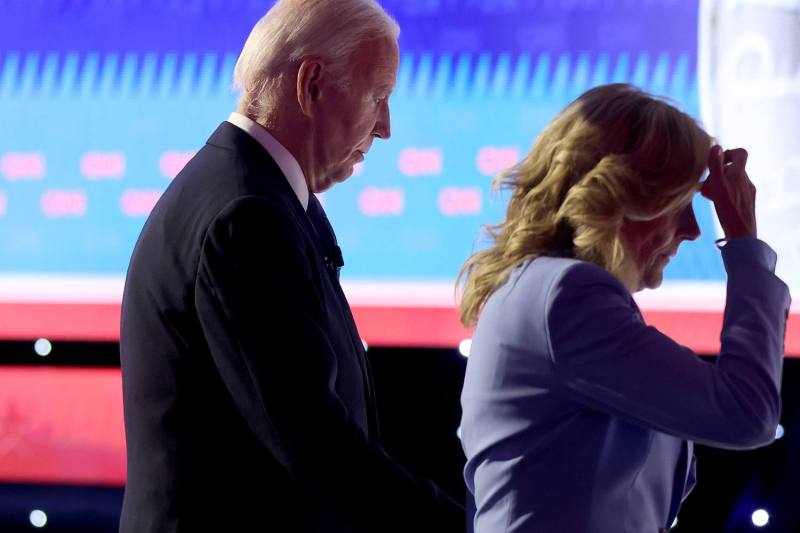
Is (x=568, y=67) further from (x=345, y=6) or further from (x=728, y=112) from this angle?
(x=345, y=6)

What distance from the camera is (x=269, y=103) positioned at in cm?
117

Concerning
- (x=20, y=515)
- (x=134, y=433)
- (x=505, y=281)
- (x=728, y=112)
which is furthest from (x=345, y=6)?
(x=20, y=515)

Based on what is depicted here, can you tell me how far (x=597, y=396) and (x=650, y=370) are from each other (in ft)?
0.18

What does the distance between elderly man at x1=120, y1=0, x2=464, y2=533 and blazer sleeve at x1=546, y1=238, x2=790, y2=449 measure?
21 cm

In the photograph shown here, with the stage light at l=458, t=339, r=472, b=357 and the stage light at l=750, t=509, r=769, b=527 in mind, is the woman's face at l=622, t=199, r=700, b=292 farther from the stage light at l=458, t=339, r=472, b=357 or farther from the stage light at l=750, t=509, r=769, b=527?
the stage light at l=750, t=509, r=769, b=527

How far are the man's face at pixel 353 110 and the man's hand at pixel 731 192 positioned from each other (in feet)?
1.35

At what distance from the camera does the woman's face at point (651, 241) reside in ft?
3.42

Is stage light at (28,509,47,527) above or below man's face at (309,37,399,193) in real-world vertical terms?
below

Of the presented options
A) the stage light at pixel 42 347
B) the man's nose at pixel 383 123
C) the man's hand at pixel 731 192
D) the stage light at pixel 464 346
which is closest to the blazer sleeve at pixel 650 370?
the man's hand at pixel 731 192

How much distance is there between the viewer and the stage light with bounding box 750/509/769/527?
2098 mm

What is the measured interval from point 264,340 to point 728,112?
132 cm

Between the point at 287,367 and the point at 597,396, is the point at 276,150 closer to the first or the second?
the point at 287,367

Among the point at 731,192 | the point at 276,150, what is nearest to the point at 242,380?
the point at 276,150

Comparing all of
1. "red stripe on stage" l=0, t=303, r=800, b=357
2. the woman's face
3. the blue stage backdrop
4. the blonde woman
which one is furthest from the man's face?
"red stripe on stage" l=0, t=303, r=800, b=357
